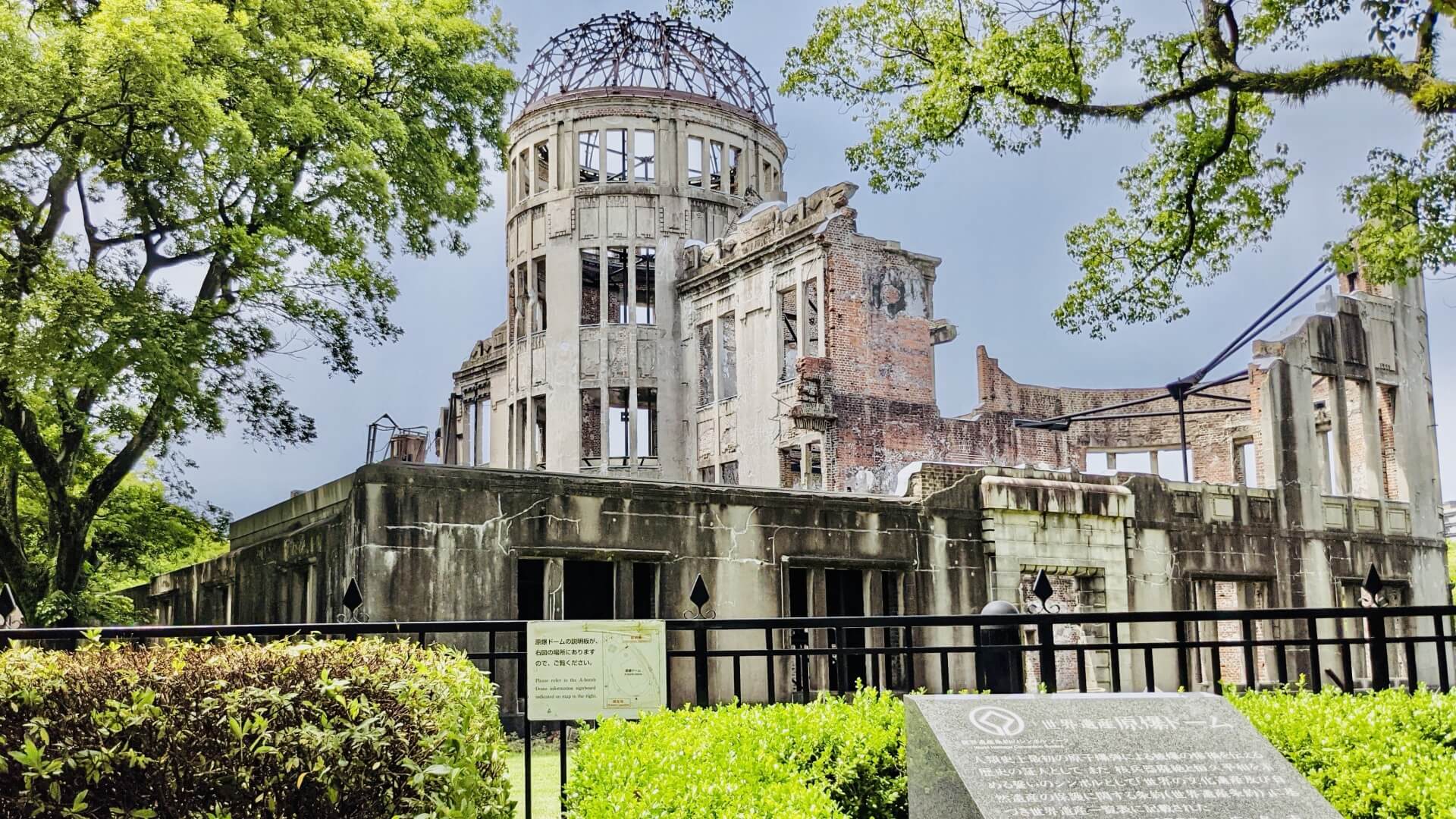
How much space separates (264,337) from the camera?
25.9 meters

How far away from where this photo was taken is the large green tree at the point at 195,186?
2155 centimetres

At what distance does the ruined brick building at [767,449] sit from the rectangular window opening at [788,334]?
0.20 meters

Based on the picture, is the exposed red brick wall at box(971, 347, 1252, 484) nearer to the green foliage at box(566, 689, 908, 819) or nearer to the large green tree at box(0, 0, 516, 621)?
the large green tree at box(0, 0, 516, 621)

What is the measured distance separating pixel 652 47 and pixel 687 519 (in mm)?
26060

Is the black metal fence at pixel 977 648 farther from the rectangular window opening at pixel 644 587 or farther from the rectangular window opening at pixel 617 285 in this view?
the rectangular window opening at pixel 617 285

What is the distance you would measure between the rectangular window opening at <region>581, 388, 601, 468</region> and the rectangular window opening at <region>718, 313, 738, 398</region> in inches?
185

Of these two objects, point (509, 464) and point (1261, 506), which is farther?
point (509, 464)

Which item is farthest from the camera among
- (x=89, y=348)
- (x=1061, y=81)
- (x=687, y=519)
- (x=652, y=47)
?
(x=652, y=47)

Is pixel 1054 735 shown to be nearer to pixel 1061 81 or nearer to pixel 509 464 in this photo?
pixel 1061 81

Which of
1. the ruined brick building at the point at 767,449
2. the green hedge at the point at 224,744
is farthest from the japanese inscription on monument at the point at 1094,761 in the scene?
the ruined brick building at the point at 767,449

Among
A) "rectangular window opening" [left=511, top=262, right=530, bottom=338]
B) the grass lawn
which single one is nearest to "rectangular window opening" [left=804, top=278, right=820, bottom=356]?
"rectangular window opening" [left=511, top=262, right=530, bottom=338]

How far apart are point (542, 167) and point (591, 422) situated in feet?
28.6

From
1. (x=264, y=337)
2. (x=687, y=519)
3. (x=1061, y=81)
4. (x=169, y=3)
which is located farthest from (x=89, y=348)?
(x=1061, y=81)

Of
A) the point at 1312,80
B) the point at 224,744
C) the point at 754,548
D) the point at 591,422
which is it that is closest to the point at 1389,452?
the point at 1312,80
